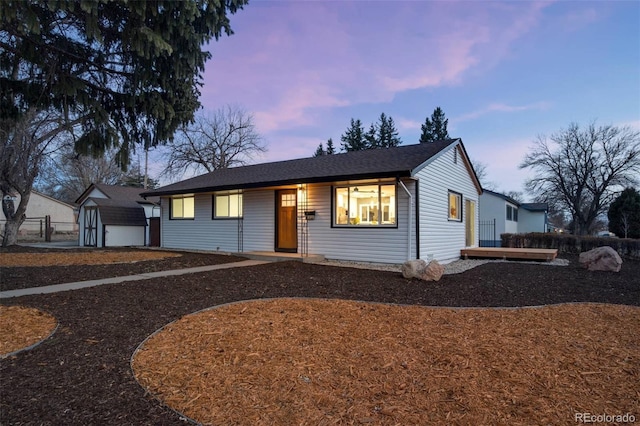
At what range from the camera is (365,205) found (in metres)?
10.2

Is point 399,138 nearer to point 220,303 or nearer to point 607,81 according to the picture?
point 607,81

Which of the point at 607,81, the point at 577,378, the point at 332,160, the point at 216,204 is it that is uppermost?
the point at 607,81

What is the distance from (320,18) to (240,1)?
6003mm

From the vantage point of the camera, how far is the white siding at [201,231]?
1309cm

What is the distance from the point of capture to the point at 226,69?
1300 centimetres

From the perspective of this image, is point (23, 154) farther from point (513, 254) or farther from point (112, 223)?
point (513, 254)

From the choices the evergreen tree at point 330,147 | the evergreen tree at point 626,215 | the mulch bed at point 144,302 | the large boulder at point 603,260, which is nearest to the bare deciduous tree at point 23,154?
the mulch bed at point 144,302

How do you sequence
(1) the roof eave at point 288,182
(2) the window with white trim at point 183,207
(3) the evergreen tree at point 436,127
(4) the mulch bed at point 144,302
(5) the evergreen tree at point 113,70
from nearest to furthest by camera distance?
1. (4) the mulch bed at point 144,302
2. (5) the evergreen tree at point 113,70
3. (1) the roof eave at point 288,182
4. (2) the window with white trim at point 183,207
5. (3) the evergreen tree at point 436,127

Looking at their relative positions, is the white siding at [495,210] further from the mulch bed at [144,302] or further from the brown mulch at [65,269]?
the brown mulch at [65,269]

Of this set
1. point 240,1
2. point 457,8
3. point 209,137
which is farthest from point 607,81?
point 209,137

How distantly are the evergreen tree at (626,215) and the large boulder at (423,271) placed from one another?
2146cm

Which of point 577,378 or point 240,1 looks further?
point 240,1

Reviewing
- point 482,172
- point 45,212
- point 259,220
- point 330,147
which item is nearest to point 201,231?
point 259,220

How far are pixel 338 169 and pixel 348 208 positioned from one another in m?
1.32
